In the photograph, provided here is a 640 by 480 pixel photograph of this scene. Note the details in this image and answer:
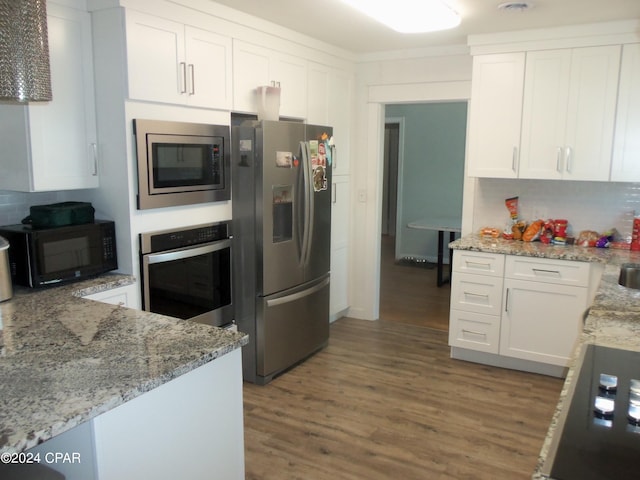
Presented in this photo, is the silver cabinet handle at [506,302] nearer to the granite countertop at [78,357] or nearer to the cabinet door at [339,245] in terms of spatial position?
the cabinet door at [339,245]

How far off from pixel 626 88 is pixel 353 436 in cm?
283

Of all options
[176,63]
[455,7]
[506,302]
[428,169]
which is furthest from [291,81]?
[428,169]

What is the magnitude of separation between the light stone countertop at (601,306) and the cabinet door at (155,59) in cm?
223

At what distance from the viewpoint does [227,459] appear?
193 centimetres

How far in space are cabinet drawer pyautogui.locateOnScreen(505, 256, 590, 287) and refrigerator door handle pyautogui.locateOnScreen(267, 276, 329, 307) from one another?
1.33 m

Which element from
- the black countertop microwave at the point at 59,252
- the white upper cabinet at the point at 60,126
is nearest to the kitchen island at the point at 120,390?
the black countertop microwave at the point at 59,252

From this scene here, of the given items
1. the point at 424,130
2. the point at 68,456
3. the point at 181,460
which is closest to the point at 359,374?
the point at 181,460

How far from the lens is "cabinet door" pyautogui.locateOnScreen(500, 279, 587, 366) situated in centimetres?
358

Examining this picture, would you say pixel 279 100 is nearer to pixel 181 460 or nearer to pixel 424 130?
pixel 181 460

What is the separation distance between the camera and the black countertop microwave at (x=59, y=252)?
2.52 m

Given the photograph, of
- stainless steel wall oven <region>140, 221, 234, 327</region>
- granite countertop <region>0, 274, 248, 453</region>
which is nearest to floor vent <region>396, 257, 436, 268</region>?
stainless steel wall oven <region>140, 221, 234, 327</region>

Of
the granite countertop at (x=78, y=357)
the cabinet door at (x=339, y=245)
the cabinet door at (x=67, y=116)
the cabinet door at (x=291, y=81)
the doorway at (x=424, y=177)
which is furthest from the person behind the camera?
the doorway at (x=424, y=177)

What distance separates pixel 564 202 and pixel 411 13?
6.72ft

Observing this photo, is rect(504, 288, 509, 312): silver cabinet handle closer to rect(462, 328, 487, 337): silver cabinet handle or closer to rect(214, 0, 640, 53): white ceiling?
rect(462, 328, 487, 337): silver cabinet handle
